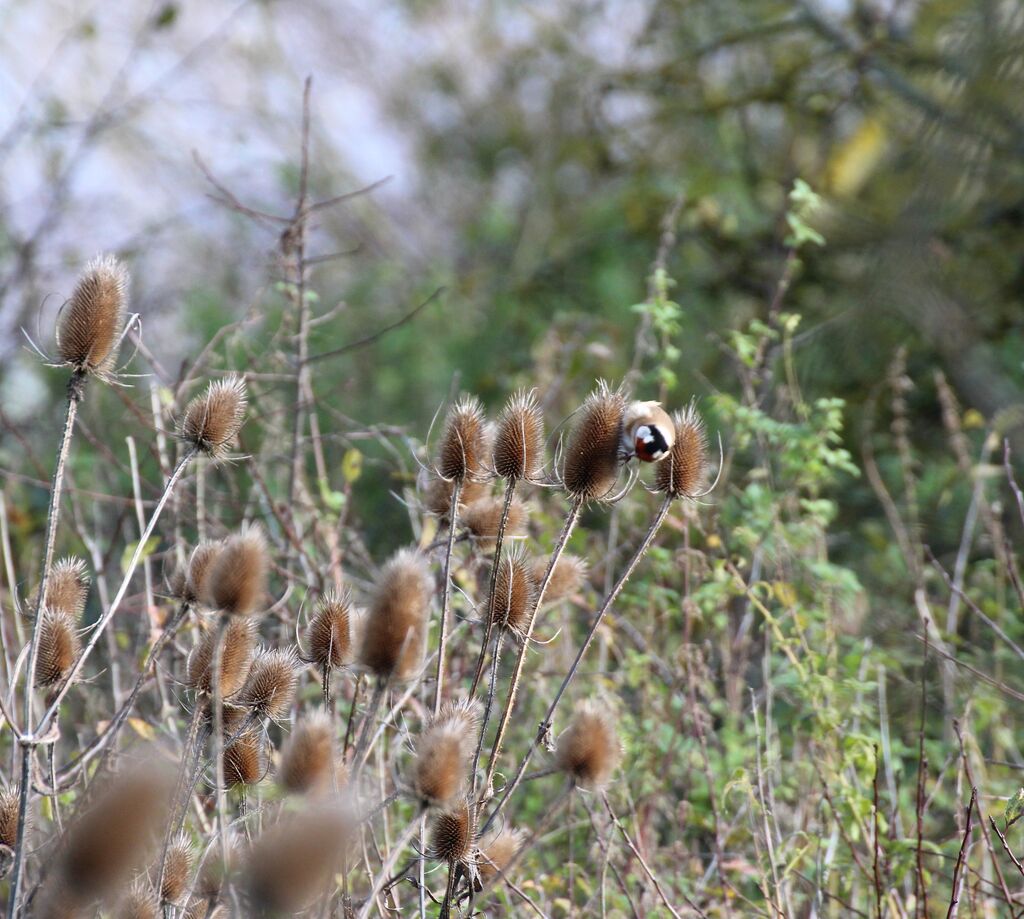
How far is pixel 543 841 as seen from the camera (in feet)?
11.5

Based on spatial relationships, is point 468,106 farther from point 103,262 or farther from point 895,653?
point 103,262

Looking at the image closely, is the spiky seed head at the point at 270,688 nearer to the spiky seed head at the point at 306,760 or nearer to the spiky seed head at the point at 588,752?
the spiky seed head at the point at 306,760

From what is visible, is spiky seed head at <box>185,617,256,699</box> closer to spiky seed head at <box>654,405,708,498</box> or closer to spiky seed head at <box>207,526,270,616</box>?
spiky seed head at <box>207,526,270,616</box>

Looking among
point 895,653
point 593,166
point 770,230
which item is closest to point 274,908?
point 895,653

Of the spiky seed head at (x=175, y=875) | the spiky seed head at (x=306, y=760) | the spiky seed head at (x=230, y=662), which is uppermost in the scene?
the spiky seed head at (x=230, y=662)

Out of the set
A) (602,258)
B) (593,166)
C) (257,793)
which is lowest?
(257,793)

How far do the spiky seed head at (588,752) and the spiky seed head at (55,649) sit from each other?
86 centimetres

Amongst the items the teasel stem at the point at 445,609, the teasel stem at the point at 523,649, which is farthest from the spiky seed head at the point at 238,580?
the teasel stem at the point at 523,649

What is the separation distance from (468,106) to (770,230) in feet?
18.0

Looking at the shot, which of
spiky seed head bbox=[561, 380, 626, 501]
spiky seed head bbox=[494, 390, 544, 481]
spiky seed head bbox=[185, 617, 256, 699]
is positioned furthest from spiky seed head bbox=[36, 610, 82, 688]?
A: spiky seed head bbox=[561, 380, 626, 501]

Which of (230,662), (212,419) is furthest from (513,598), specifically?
(212,419)

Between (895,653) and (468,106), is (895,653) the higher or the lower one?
the lower one

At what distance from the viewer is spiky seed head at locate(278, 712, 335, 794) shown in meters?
1.73

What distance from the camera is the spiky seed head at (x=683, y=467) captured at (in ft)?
7.11
